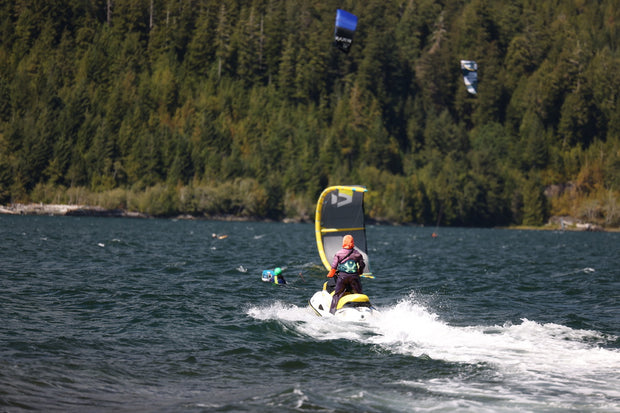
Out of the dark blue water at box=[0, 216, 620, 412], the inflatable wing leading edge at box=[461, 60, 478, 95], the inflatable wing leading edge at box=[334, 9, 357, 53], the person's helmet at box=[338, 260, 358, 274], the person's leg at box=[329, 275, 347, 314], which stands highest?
the inflatable wing leading edge at box=[461, 60, 478, 95]

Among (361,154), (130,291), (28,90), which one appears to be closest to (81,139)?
(28,90)

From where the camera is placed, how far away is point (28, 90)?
16838 cm

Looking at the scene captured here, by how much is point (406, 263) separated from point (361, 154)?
13473 centimetres

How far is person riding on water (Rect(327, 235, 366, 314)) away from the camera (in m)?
19.2

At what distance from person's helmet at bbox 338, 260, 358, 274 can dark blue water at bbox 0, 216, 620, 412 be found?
155 cm

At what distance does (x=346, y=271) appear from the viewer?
19.2 meters

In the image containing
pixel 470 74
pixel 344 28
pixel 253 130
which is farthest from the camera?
pixel 253 130

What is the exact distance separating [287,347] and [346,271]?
3.51 m

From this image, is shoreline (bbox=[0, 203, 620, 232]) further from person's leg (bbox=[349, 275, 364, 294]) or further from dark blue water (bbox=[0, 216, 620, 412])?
person's leg (bbox=[349, 275, 364, 294])

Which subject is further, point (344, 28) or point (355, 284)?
point (344, 28)

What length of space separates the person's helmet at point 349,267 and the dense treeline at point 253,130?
127m

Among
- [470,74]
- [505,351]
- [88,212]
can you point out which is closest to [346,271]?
[505,351]

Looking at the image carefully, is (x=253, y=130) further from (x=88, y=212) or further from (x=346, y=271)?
(x=346, y=271)

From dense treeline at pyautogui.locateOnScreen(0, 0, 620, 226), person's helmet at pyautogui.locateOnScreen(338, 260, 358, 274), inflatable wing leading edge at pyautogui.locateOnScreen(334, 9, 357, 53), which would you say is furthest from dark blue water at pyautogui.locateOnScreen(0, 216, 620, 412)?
dense treeline at pyautogui.locateOnScreen(0, 0, 620, 226)
